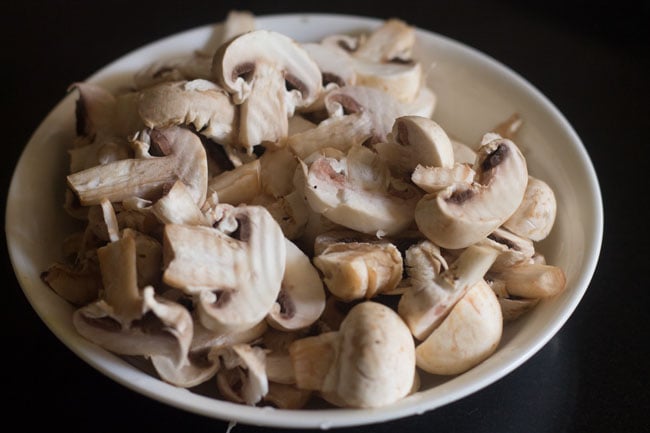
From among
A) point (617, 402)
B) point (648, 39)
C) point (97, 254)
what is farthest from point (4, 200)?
point (648, 39)

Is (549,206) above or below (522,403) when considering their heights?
above

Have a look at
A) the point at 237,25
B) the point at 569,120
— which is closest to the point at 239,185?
the point at 237,25

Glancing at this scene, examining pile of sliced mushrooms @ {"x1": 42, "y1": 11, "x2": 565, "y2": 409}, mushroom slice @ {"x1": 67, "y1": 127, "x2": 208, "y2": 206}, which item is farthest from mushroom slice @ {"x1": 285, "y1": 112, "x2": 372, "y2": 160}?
mushroom slice @ {"x1": 67, "y1": 127, "x2": 208, "y2": 206}

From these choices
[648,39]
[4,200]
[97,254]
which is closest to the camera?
[97,254]

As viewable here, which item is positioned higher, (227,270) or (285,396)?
(227,270)

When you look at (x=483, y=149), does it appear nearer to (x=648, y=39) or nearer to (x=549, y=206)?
(x=549, y=206)

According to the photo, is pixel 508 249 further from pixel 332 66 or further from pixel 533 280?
pixel 332 66

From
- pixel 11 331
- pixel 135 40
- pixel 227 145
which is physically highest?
pixel 227 145
